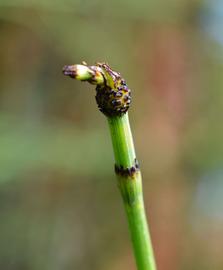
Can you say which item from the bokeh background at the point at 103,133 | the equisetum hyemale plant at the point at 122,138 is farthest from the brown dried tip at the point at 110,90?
the bokeh background at the point at 103,133

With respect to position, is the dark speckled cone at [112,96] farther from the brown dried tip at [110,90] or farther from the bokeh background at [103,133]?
the bokeh background at [103,133]

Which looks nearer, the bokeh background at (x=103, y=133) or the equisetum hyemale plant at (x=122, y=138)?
the equisetum hyemale plant at (x=122, y=138)

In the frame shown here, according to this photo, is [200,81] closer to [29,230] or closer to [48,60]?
[48,60]

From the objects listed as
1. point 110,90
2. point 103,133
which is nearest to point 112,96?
point 110,90

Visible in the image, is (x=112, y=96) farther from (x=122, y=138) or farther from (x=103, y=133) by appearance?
(x=103, y=133)

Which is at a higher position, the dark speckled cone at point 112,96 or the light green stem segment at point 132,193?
the dark speckled cone at point 112,96

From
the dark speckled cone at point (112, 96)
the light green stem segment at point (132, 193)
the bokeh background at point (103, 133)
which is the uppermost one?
the bokeh background at point (103, 133)
